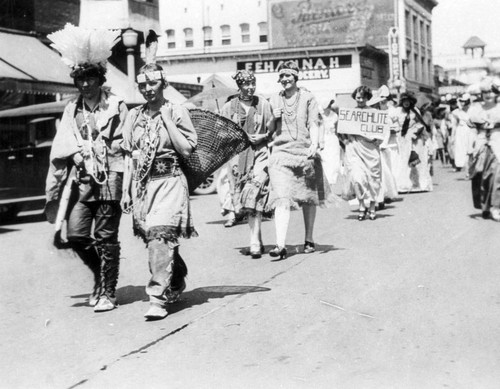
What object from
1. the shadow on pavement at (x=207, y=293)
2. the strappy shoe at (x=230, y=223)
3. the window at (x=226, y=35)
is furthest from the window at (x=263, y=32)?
the shadow on pavement at (x=207, y=293)

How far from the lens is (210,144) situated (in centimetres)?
689

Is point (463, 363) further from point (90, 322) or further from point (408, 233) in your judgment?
point (408, 233)

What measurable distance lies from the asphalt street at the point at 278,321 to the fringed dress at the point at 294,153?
65 centimetres

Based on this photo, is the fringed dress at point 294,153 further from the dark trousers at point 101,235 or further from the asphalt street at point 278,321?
the dark trousers at point 101,235

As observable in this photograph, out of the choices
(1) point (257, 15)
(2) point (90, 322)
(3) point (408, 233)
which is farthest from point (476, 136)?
(1) point (257, 15)

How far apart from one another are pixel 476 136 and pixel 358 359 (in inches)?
315

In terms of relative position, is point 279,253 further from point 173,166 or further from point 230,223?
point 230,223

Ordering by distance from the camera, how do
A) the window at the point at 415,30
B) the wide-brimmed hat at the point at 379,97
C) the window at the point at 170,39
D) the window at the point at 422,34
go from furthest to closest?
the window at the point at 170,39
the window at the point at 422,34
the window at the point at 415,30
the wide-brimmed hat at the point at 379,97

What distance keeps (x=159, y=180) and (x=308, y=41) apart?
183ft

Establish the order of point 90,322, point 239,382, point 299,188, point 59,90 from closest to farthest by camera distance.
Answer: point 239,382
point 90,322
point 299,188
point 59,90

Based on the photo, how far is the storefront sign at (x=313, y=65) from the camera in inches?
1993

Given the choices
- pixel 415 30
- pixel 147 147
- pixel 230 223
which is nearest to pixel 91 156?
pixel 147 147

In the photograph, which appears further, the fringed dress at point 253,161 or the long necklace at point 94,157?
the fringed dress at point 253,161

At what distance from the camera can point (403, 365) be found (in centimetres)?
482
